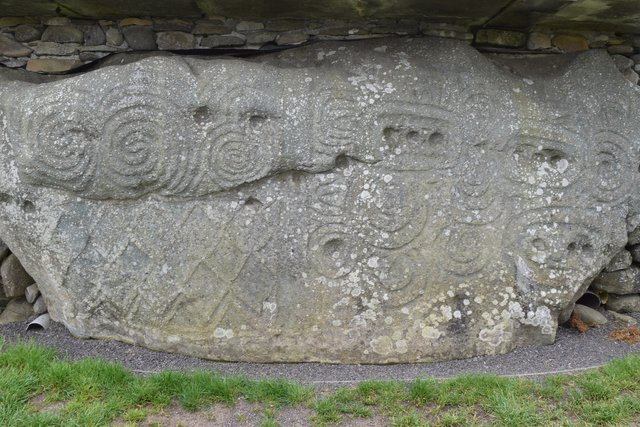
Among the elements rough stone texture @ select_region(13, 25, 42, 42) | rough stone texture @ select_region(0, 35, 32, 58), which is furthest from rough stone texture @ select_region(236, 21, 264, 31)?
rough stone texture @ select_region(0, 35, 32, 58)

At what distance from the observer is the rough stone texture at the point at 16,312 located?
4461mm

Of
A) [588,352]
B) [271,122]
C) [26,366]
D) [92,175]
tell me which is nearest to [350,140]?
[271,122]

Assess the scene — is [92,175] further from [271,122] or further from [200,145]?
[271,122]

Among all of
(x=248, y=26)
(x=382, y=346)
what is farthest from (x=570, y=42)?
(x=382, y=346)

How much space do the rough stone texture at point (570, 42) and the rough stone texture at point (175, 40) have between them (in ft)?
8.65

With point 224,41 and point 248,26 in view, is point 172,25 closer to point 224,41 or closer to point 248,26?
point 224,41

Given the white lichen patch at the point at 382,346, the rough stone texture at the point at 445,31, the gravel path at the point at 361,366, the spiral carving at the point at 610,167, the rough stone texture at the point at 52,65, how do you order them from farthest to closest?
the rough stone texture at the point at 52,65 → the rough stone texture at the point at 445,31 → the spiral carving at the point at 610,167 → the white lichen patch at the point at 382,346 → the gravel path at the point at 361,366

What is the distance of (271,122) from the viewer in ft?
12.7

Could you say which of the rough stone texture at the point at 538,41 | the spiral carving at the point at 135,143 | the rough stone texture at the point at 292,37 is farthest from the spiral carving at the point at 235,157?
the rough stone texture at the point at 538,41

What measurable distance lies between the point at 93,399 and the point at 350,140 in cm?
213

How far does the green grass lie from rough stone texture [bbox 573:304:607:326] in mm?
806

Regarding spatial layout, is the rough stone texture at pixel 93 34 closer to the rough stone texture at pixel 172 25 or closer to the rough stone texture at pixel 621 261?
the rough stone texture at pixel 172 25

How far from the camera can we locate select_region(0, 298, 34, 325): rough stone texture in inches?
176

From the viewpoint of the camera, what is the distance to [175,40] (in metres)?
4.32
